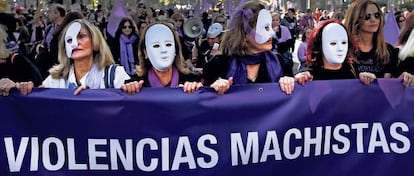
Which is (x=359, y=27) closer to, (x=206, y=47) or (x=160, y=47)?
(x=160, y=47)

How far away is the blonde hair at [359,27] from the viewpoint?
14.9 ft

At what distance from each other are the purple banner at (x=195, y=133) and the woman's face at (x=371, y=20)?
80 centimetres

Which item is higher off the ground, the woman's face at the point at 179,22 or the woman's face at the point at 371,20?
the woman's face at the point at 371,20

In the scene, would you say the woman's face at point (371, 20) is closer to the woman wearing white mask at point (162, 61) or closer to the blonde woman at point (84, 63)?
the woman wearing white mask at point (162, 61)

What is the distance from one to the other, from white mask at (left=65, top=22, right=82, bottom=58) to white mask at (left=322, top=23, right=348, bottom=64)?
152 centimetres

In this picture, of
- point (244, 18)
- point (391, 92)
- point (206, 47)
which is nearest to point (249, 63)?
point (244, 18)

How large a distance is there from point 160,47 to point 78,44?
0.50 m

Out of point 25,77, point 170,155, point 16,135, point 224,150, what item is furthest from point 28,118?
point 224,150

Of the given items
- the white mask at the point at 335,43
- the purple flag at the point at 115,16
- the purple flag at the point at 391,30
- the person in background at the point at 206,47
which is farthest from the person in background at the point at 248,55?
the purple flag at the point at 115,16

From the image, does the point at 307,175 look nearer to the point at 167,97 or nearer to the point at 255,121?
the point at 255,121

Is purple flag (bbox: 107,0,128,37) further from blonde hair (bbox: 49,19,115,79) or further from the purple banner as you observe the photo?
the purple banner

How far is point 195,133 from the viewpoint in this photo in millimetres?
3818

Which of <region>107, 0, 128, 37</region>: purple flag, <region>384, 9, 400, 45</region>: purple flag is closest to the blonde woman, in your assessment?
<region>384, 9, 400, 45</region>: purple flag

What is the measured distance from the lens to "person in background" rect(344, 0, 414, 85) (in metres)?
4.49
